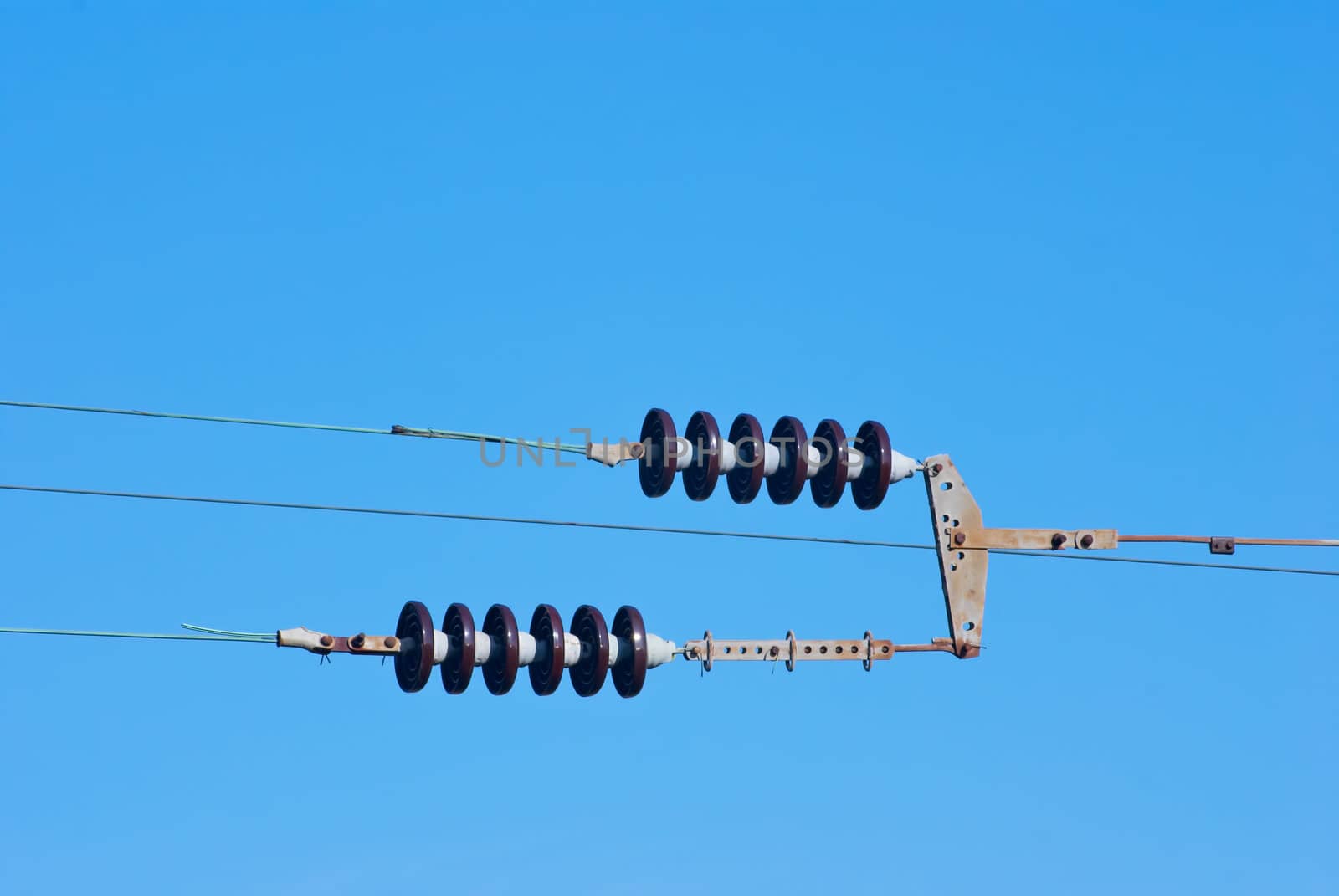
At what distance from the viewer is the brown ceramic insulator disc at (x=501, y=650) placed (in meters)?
33.4

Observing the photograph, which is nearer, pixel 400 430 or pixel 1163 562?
pixel 400 430

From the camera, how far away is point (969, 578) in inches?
1379

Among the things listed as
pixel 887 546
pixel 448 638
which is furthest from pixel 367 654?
pixel 887 546

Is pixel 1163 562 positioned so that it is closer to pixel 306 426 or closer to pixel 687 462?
pixel 687 462

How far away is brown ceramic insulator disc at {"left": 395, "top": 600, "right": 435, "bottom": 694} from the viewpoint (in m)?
33.0

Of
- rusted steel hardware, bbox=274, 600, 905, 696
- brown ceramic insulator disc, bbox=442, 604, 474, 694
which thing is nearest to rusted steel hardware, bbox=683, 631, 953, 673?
rusted steel hardware, bbox=274, 600, 905, 696

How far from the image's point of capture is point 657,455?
→ 34938mm

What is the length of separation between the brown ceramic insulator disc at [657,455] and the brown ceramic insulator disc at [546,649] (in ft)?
8.14

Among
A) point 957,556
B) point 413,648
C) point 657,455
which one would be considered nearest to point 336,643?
point 413,648

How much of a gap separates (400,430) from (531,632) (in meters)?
3.53

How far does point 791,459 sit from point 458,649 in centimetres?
576

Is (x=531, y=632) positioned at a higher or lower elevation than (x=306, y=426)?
lower

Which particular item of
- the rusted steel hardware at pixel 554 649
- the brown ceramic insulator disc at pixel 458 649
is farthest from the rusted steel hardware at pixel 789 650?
the brown ceramic insulator disc at pixel 458 649

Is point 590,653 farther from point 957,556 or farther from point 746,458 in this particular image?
point 957,556
